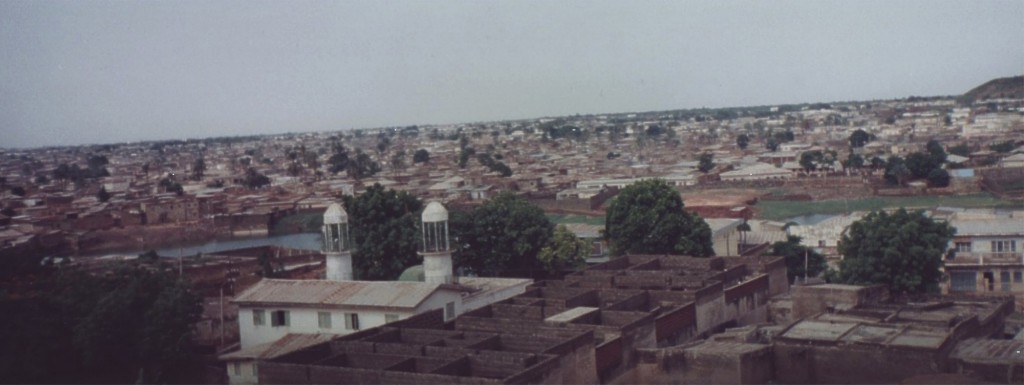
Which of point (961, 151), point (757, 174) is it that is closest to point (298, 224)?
point (757, 174)

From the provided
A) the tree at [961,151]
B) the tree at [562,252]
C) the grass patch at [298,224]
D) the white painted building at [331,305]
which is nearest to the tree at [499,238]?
the tree at [562,252]

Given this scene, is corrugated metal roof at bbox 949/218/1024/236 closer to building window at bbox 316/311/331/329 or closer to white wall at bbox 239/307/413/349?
white wall at bbox 239/307/413/349

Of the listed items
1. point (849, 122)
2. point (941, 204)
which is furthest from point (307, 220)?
point (849, 122)

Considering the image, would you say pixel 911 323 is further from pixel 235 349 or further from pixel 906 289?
pixel 235 349

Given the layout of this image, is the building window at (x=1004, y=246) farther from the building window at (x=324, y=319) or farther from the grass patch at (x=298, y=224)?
the grass patch at (x=298, y=224)

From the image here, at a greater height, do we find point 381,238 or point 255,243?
point 381,238

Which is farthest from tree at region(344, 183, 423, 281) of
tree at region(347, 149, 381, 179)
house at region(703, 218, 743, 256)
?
tree at region(347, 149, 381, 179)

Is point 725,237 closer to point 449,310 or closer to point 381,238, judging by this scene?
point 381,238

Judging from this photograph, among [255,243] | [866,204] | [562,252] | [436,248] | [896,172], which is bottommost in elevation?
[866,204]
